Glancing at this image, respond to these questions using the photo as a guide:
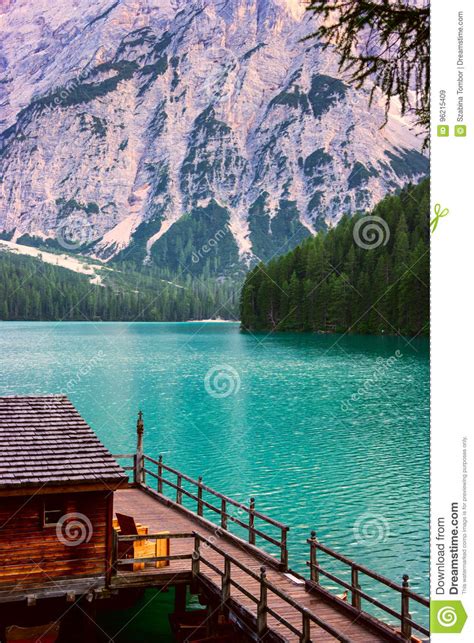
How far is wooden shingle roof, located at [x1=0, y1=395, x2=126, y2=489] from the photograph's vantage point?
1928 cm

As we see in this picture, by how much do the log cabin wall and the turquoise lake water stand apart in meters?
11.2

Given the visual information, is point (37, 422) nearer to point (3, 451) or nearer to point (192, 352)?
point (3, 451)

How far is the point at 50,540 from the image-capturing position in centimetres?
1953

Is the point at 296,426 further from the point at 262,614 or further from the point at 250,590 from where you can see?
the point at 262,614

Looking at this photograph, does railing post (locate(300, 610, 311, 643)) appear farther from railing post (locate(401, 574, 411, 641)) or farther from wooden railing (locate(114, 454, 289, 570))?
wooden railing (locate(114, 454, 289, 570))

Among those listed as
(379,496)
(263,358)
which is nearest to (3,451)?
(379,496)

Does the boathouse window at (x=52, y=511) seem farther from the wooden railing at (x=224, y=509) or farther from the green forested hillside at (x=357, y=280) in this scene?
the green forested hillside at (x=357, y=280)

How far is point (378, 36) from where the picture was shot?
9.54m

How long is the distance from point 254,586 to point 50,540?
5.48 metres

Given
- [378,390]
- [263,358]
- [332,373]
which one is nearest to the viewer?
[378,390]

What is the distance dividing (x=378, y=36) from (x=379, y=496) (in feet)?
109

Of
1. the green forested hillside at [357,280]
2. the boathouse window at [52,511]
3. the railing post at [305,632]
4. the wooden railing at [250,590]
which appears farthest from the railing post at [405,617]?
the green forested hillside at [357,280]

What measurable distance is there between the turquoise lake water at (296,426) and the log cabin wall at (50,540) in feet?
36.6
